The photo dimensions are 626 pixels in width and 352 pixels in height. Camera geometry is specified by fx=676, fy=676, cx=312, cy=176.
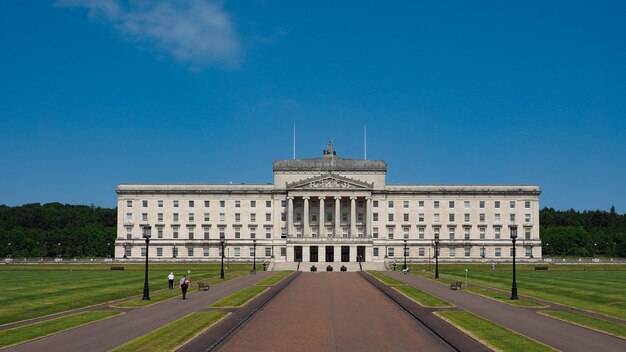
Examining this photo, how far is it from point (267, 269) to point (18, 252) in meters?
79.2

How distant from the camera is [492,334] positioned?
1347 inches

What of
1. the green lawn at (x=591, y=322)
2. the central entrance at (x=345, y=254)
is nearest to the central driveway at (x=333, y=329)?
the green lawn at (x=591, y=322)

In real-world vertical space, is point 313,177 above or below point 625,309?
above

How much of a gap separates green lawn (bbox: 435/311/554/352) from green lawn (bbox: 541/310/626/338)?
16.9 ft

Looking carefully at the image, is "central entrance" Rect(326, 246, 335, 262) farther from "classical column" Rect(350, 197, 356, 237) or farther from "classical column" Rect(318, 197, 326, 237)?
"classical column" Rect(350, 197, 356, 237)

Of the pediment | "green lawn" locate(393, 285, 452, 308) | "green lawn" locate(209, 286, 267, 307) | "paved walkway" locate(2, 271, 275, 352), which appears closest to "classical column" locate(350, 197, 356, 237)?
the pediment

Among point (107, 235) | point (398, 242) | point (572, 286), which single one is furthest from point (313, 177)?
point (572, 286)

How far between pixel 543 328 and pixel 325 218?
411 ft

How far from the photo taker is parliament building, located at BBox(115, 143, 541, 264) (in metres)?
161

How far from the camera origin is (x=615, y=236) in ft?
645

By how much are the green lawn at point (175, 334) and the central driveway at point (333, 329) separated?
7.22ft

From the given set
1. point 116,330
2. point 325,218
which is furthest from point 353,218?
point 116,330

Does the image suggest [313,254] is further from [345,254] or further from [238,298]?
[238,298]

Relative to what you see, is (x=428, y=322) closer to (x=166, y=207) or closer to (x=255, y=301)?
(x=255, y=301)
